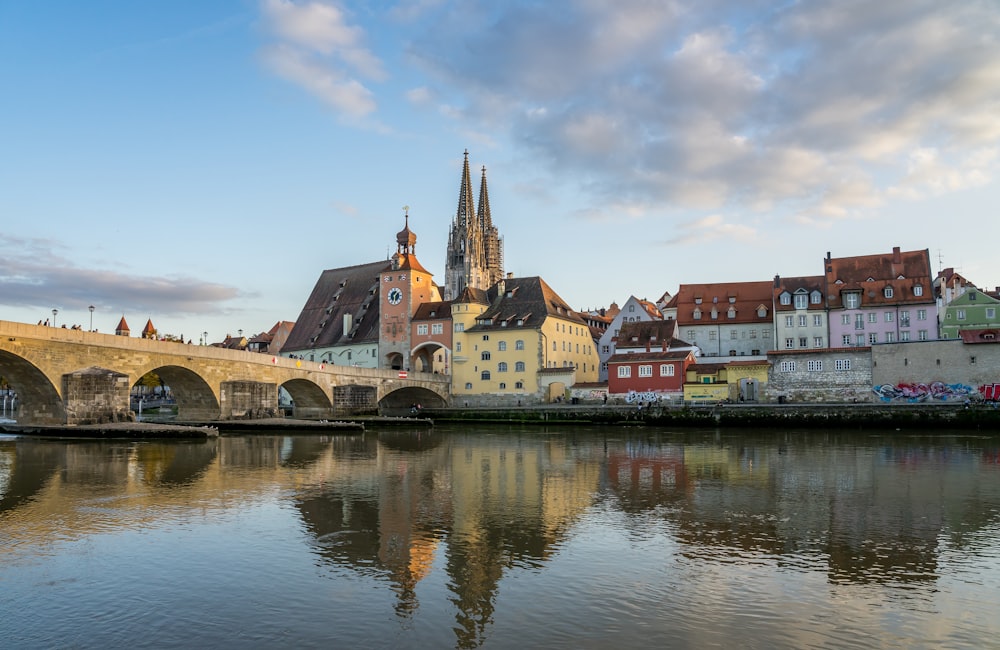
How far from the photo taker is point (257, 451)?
104ft

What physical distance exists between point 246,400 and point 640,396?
2998 cm

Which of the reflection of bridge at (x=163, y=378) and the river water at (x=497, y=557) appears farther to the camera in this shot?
the reflection of bridge at (x=163, y=378)

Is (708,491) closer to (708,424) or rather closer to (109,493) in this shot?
(109,493)

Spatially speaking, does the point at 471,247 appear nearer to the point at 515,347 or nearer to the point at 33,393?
the point at 515,347

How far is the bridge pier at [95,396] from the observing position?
3622cm

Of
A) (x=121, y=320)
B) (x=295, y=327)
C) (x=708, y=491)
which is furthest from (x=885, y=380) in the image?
(x=121, y=320)

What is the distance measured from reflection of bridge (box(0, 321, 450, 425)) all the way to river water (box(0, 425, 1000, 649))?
42.4ft

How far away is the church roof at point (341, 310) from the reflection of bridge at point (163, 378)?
1889 cm

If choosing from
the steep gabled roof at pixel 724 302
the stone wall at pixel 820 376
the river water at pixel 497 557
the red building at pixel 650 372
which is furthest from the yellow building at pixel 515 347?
the river water at pixel 497 557

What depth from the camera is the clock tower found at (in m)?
75.0

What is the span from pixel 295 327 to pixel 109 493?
73.7 metres

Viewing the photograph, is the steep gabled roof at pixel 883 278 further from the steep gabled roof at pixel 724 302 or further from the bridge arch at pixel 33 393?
the bridge arch at pixel 33 393

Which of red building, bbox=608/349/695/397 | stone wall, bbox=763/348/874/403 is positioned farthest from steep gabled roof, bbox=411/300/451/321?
stone wall, bbox=763/348/874/403

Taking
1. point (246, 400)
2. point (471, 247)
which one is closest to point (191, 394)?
point (246, 400)
